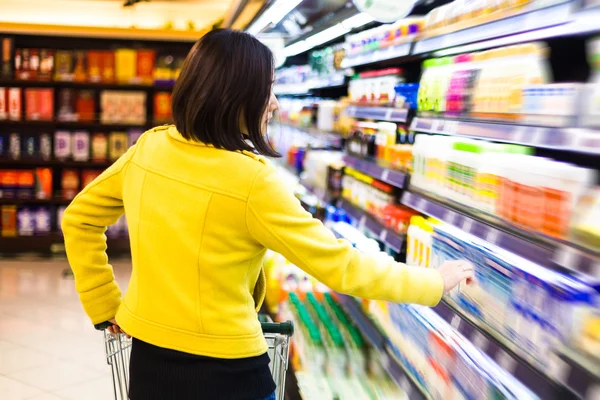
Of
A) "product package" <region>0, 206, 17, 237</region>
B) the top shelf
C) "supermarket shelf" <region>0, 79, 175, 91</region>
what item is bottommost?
"product package" <region>0, 206, 17, 237</region>

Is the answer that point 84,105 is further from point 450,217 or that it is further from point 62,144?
point 450,217

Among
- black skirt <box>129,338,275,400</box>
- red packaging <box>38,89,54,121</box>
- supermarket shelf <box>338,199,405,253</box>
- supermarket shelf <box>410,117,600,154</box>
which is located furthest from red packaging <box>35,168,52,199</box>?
black skirt <box>129,338,275,400</box>

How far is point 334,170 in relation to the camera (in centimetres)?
433

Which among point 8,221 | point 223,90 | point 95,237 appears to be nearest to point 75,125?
point 8,221

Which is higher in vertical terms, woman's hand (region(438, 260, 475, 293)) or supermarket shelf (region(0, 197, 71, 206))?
woman's hand (region(438, 260, 475, 293))

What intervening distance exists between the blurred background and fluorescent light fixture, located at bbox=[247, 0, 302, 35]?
0.09 feet

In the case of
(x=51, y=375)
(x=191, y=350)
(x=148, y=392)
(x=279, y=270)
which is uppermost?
(x=191, y=350)

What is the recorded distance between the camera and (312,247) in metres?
1.63

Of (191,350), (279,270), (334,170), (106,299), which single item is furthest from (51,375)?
(191,350)

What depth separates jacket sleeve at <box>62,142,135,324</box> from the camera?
1.95 m

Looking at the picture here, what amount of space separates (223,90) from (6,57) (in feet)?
21.3

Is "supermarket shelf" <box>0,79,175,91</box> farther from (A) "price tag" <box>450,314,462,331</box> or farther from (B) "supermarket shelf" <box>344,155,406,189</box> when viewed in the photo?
(A) "price tag" <box>450,314,462,331</box>

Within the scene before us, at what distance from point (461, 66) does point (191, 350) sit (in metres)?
1.34

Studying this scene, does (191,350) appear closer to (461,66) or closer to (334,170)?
(461,66)
